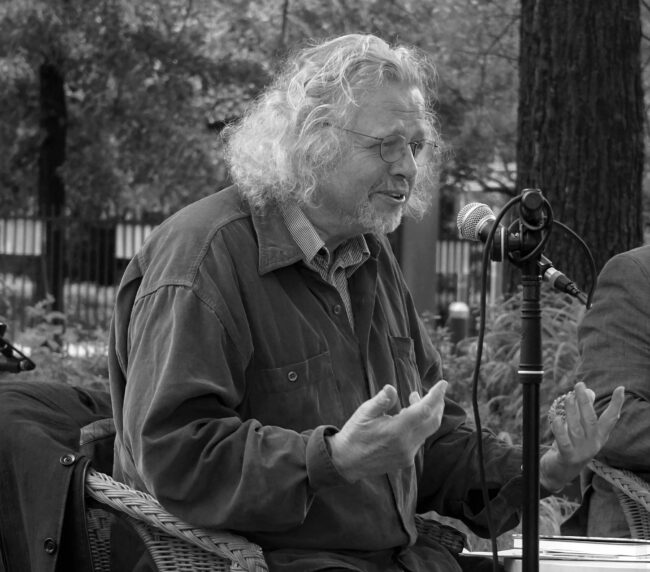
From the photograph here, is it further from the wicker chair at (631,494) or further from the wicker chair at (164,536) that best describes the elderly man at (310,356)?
the wicker chair at (631,494)

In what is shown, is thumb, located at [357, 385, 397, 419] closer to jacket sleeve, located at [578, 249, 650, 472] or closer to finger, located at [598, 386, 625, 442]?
finger, located at [598, 386, 625, 442]

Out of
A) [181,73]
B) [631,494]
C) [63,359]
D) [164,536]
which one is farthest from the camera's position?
[181,73]

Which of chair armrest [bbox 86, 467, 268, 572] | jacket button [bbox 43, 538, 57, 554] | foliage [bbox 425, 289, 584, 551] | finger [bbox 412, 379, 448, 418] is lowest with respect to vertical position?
foliage [bbox 425, 289, 584, 551]

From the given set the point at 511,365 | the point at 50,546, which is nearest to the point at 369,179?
the point at 50,546

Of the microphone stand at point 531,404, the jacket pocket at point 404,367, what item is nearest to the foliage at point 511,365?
the jacket pocket at point 404,367

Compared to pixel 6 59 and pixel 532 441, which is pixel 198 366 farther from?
pixel 6 59

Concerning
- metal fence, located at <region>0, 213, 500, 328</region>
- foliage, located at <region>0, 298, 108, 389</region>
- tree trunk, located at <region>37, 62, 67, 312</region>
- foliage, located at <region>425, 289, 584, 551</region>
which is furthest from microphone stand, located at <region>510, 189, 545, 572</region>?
tree trunk, located at <region>37, 62, 67, 312</region>

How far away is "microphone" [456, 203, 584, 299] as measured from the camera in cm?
251

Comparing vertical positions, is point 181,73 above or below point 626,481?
above

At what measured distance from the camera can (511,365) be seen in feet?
19.2

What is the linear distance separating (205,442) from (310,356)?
0.38 metres

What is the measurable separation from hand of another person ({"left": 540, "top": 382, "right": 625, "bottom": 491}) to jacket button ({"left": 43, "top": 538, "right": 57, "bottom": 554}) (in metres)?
1.15

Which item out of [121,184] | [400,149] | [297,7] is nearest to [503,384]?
[400,149]

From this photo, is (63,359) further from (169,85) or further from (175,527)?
(169,85)
